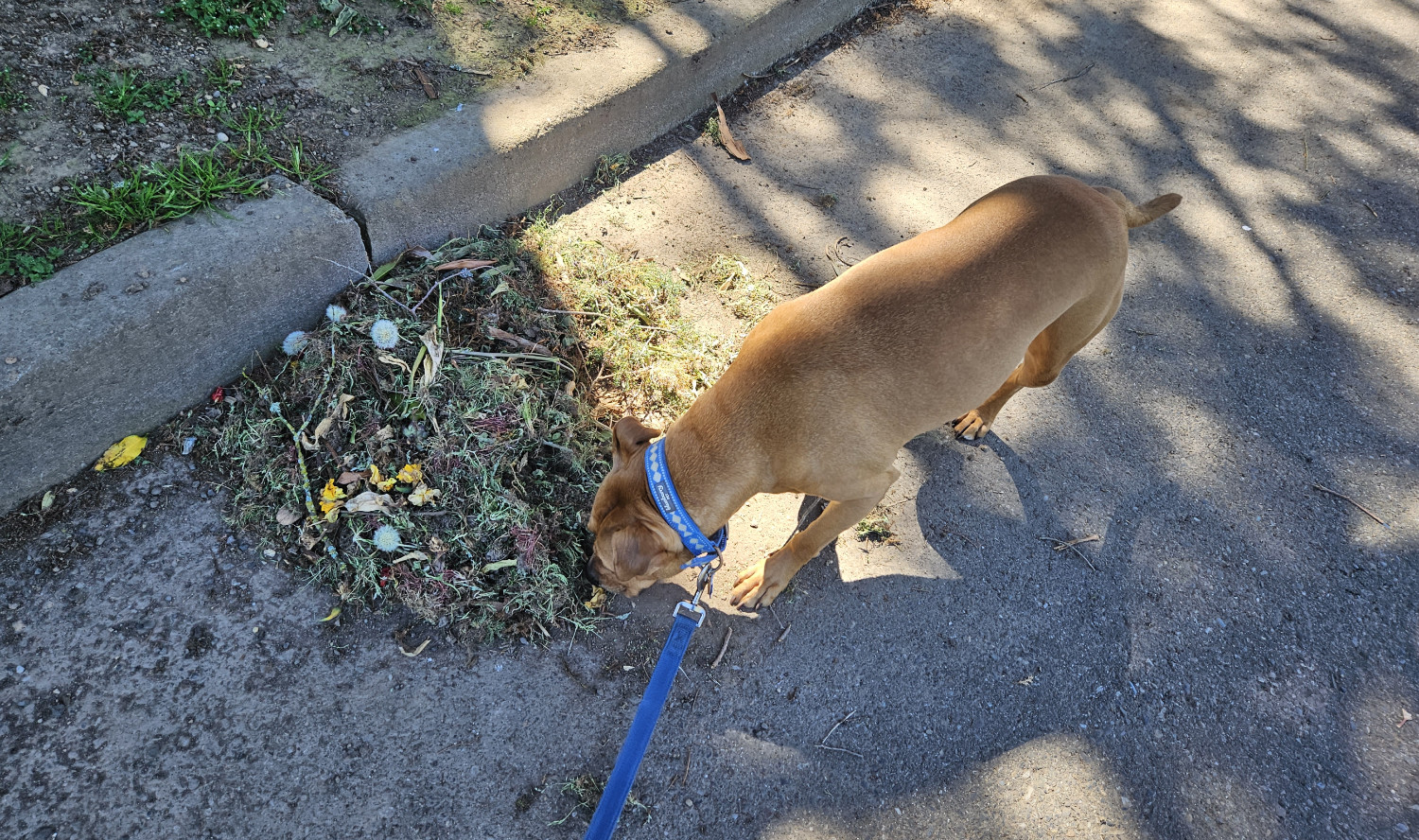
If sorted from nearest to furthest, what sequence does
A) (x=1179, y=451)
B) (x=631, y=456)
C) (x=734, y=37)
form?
(x=631, y=456) → (x=1179, y=451) → (x=734, y=37)

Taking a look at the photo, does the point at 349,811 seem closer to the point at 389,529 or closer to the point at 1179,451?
the point at 389,529

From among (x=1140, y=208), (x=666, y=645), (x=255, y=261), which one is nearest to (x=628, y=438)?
(x=666, y=645)

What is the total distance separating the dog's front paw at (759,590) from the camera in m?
3.16

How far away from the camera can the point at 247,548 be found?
9.76ft

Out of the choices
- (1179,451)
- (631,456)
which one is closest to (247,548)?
(631,456)

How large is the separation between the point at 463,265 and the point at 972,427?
271 cm

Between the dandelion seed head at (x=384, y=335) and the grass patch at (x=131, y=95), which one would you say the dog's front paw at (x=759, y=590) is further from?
the grass patch at (x=131, y=95)

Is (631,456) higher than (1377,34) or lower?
lower

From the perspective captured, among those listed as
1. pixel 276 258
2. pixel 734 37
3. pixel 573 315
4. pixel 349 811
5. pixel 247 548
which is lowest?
pixel 349 811

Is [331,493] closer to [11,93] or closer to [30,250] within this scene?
[30,250]

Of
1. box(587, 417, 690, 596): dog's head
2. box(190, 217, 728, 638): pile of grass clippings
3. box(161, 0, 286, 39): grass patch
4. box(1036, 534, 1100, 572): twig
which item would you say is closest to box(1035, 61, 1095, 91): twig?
box(1036, 534, 1100, 572): twig

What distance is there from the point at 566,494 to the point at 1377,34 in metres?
8.01

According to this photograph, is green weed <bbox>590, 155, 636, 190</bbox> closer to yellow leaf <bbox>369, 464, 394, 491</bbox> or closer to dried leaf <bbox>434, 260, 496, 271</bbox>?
dried leaf <bbox>434, 260, 496, 271</bbox>

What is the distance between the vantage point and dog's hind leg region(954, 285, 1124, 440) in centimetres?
323
